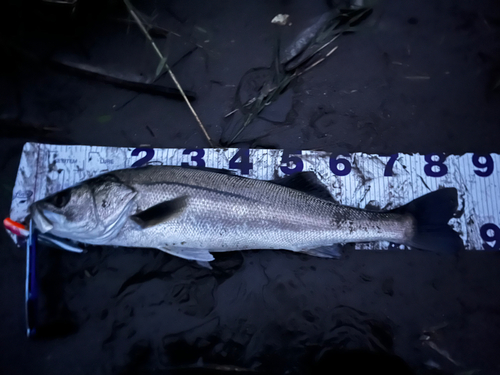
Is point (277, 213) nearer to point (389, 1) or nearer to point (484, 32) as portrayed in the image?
point (389, 1)

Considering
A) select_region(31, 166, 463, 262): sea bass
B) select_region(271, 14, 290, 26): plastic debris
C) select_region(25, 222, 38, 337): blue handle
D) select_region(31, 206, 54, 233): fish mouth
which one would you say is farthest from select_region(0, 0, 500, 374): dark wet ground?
select_region(31, 206, 54, 233): fish mouth

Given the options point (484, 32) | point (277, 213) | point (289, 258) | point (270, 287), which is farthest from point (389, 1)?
point (270, 287)

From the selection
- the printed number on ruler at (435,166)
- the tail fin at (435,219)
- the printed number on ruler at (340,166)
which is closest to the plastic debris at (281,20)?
the printed number on ruler at (340,166)

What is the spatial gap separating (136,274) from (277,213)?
1144 mm

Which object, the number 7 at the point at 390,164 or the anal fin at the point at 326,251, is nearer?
the anal fin at the point at 326,251

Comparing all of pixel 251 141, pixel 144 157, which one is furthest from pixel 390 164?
pixel 144 157

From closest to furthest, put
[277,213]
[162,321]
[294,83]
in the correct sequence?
[277,213]
[162,321]
[294,83]

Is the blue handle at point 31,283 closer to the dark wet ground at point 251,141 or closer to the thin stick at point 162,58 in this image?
the dark wet ground at point 251,141

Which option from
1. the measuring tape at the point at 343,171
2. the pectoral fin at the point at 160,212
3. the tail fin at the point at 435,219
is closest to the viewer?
the pectoral fin at the point at 160,212

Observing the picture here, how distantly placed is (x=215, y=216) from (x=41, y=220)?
Result: 3.53 feet

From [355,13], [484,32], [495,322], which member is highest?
[355,13]

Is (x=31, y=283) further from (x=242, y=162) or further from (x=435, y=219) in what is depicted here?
(x=435, y=219)

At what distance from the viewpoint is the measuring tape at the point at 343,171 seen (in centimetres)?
213

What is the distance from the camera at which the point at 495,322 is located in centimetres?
206
